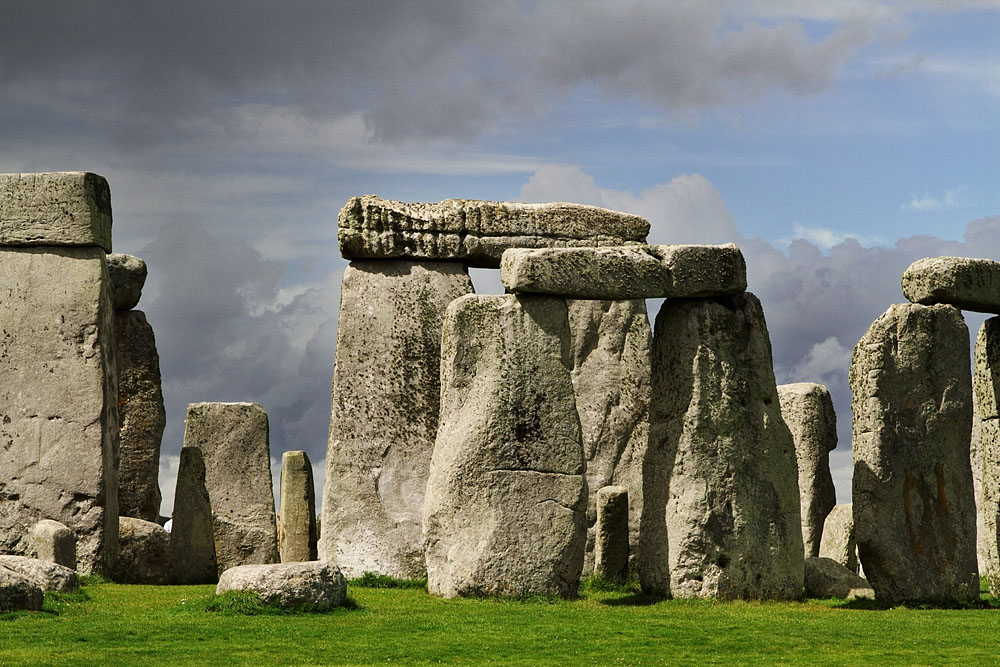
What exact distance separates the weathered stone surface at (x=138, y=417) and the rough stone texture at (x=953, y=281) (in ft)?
36.7

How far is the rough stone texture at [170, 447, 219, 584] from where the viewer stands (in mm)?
19672

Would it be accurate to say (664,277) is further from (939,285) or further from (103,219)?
(103,219)

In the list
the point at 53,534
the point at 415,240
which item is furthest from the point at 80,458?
the point at 415,240

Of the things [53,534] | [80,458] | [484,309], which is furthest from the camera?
[80,458]

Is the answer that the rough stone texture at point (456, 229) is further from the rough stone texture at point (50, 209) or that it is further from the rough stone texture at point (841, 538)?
the rough stone texture at point (841, 538)

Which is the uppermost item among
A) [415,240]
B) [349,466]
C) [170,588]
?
[415,240]

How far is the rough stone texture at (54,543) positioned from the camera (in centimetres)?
1726

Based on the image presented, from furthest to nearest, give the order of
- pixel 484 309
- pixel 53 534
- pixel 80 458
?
pixel 80 458 < pixel 53 534 < pixel 484 309

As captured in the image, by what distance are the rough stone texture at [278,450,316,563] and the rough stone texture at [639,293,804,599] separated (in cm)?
593

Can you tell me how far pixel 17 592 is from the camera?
14.0m

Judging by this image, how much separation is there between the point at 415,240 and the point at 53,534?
5529mm

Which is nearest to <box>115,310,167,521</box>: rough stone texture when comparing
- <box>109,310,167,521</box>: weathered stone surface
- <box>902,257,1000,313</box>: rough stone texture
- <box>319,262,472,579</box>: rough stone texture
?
Answer: <box>109,310,167,521</box>: weathered stone surface

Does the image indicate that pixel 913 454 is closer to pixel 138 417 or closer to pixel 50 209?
pixel 50 209

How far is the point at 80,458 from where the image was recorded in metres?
18.5
